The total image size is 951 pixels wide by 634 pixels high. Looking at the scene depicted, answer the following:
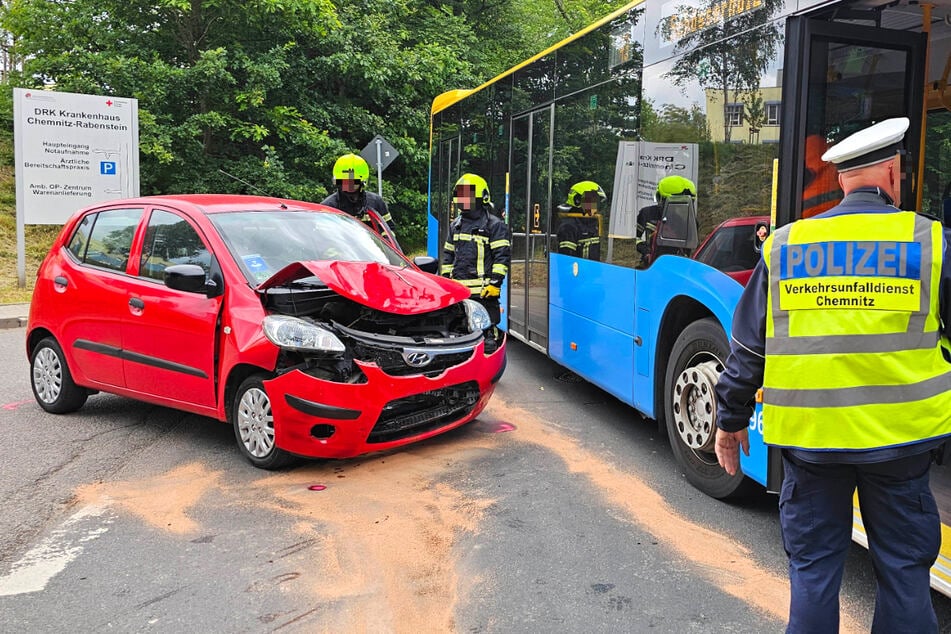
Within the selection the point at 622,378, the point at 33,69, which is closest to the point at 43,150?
the point at 33,69

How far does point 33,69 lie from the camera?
17.4m

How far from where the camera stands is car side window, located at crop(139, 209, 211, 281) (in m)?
5.26

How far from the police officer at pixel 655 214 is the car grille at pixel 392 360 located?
4.82ft

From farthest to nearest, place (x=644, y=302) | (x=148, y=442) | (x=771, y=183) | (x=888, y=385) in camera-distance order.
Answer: (x=148, y=442) < (x=644, y=302) < (x=771, y=183) < (x=888, y=385)

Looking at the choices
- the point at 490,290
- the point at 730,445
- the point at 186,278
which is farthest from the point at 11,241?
the point at 730,445

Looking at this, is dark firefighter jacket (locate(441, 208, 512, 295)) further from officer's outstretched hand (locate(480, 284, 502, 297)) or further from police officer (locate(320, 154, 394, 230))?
police officer (locate(320, 154, 394, 230))

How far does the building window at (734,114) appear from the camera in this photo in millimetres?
4152

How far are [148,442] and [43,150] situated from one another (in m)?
10.8

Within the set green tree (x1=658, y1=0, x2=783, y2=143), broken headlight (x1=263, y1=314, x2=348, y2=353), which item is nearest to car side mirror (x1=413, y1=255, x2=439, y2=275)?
broken headlight (x1=263, y1=314, x2=348, y2=353)

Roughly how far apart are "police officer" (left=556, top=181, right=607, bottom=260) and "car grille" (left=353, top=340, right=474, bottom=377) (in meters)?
1.69

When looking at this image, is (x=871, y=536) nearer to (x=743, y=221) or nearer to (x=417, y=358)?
Result: (x=743, y=221)

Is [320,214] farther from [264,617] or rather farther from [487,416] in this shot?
[264,617]

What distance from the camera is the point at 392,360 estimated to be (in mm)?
4797

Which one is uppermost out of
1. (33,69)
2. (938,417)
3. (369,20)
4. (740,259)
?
(369,20)
